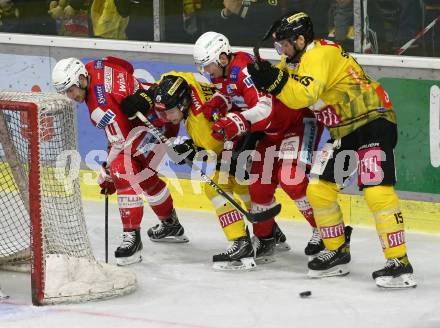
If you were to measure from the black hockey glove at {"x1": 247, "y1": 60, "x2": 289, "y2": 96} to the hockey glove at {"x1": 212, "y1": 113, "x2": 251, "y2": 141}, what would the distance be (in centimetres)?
35

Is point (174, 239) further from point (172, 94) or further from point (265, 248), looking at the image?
point (172, 94)

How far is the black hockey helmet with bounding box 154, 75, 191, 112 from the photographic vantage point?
646 cm

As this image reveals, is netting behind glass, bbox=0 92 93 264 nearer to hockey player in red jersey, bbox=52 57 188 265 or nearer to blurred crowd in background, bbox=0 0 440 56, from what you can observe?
hockey player in red jersey, bbox=52 57 188 265

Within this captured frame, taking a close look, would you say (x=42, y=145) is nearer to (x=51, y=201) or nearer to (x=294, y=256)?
(x=51, y=201)

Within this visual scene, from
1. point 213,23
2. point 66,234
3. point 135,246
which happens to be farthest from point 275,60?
point 66,234

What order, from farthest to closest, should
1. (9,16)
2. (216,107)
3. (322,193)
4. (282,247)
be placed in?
(9,16) < (282,247) < (216,107) < (322,193)

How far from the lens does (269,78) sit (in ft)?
19.8

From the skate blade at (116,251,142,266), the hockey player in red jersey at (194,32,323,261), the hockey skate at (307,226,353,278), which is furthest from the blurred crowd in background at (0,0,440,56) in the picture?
the skate blade at (116,251,142,266)

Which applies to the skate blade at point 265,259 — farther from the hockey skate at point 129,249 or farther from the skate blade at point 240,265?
the hockey skate at point 129,249

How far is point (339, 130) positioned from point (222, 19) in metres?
1.88

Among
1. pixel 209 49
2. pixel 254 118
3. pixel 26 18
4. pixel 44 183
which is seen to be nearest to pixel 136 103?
pixel 209 49

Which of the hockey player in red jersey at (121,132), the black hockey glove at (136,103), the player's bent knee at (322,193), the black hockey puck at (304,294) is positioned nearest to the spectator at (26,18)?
the hockey player in red jersey at (121,132)

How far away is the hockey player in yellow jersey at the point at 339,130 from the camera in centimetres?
606

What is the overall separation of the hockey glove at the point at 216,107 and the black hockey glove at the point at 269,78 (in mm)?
505
